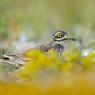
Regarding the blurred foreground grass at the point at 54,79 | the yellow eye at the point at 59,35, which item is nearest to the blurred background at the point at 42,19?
the yellow eye at the point at 59,35

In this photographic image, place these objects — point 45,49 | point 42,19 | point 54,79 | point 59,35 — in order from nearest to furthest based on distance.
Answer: point 54,79, point 45,49, point 59,35, point 42,19

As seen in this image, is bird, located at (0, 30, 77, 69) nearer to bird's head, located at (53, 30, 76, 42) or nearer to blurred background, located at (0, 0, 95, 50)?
bird's head, located at (53, 30, 76, 42)

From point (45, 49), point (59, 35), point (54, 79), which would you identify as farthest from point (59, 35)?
point (54, 79)

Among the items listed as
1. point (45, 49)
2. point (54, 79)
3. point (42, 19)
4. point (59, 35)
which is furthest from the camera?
point (42, 19)

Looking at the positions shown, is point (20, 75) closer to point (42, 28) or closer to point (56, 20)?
point (42, 28)

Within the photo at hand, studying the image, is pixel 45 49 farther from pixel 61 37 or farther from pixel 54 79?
pixel 54 79

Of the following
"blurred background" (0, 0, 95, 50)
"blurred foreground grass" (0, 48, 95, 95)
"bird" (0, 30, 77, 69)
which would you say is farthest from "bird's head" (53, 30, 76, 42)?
"blurred foreground grass" (0, 48, 95, 95)
